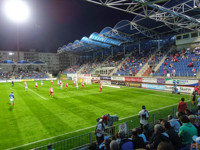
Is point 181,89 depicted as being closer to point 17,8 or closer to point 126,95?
point 126,95

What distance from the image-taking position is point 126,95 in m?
22.8

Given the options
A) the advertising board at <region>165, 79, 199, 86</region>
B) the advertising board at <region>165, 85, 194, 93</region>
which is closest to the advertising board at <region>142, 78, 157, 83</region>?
the advertising board at <region>165, 79, 199, 86</region>

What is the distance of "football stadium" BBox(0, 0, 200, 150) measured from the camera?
5.78 m

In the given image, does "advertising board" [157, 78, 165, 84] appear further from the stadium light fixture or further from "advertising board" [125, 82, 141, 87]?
the stadium light fixture

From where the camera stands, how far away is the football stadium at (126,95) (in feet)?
19.0

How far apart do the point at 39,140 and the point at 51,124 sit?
8.22 ft

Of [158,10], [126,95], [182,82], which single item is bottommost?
[126,95]

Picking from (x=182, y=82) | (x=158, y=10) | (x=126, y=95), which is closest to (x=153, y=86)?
(x=182, y=82)

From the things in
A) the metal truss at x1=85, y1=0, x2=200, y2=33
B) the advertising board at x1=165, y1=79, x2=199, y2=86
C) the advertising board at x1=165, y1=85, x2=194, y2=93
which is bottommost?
the advertising board at x1=165, y1=85, x2=194, y2=93

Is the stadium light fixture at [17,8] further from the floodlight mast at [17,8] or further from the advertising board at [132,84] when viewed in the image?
the advertising board at [132,84]

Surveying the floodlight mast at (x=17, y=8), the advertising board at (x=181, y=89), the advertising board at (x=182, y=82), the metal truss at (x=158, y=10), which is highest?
the floodlight mast at (x=17, y=8)

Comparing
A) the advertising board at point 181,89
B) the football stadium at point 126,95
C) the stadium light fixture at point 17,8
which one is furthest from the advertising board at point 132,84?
the stadium light fixture at point 17,8

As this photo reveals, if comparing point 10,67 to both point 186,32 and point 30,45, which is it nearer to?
point 30,45

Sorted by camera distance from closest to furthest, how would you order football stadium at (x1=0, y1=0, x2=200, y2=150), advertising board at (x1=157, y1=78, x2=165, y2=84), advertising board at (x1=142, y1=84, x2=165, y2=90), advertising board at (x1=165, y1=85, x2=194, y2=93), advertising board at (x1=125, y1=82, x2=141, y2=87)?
football stadium at (x1=0, y1=0, x2=200, y2=150)
advertising board at (x1=165, y1=85, x2=194, y2=93)
advertising board at (x1=157, y1=78, x2=165, y2=84)
advertising board at (x1=142, y1=84, x2=165, y2=90)
advertising board at (x1=125, y1=82, x2=141, y2=87)
